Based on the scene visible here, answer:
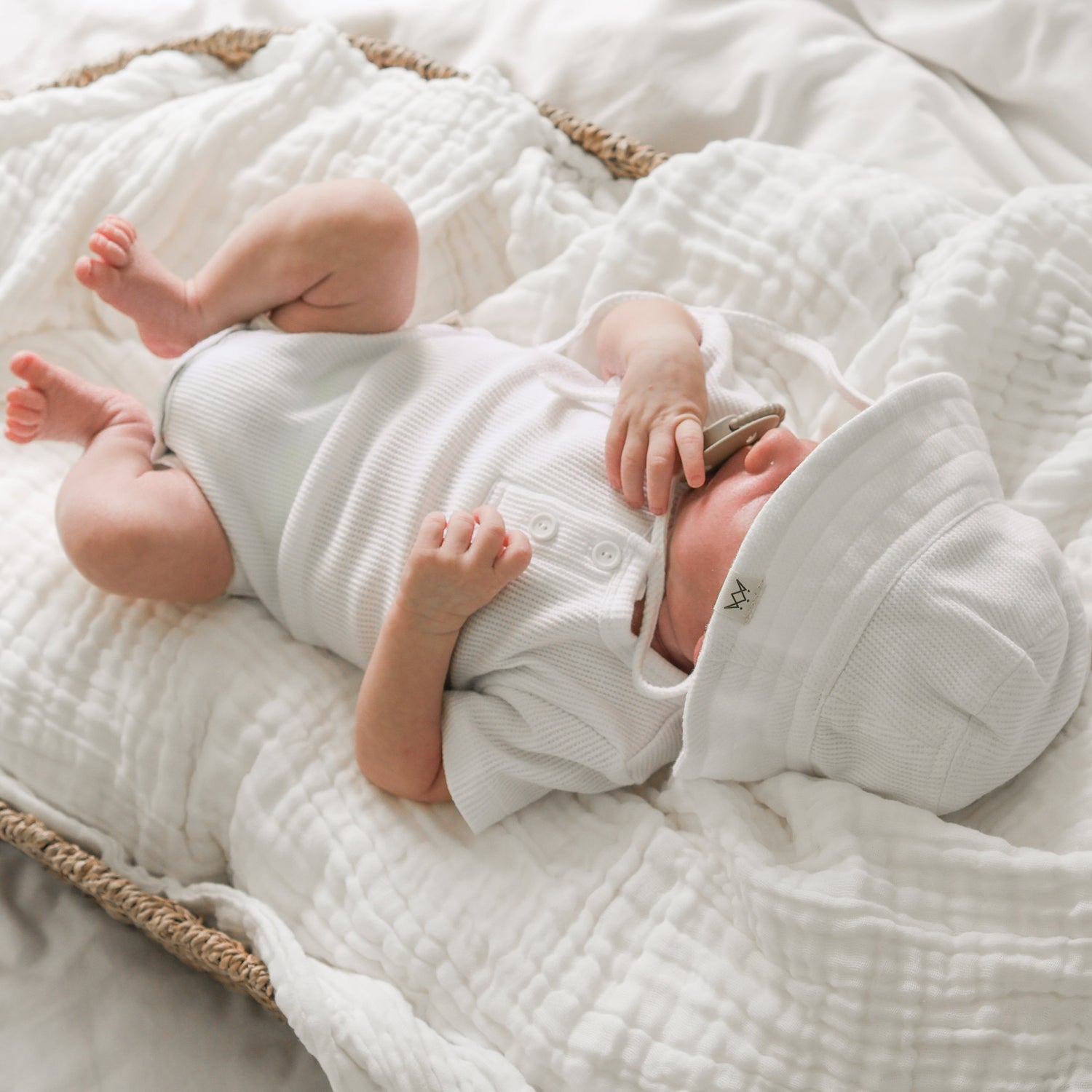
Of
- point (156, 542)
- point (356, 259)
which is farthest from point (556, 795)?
point (356, 259)

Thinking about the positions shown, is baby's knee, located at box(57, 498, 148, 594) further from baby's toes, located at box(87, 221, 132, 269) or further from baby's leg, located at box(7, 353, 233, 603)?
baby's toes, located at box(87, 221, 132, 269)

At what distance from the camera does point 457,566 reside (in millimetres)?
903

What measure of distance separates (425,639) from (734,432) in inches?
12.8

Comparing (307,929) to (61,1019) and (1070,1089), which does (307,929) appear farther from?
(1070,1089)

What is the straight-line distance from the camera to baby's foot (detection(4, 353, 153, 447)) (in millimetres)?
1081

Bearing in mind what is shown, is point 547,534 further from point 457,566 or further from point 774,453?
point 774,453

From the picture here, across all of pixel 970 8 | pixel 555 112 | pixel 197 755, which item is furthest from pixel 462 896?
pixel 970 8

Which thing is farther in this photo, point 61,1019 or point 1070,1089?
point 61,1019

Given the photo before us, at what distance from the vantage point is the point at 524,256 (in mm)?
1297

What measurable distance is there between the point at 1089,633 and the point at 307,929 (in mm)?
728

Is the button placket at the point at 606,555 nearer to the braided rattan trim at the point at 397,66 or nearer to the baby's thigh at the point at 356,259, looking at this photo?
the baby's thigh at the point at 356,259

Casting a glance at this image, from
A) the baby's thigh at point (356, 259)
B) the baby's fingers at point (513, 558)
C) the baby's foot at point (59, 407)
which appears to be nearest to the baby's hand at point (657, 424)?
the baby's fingers at point (513, 558)

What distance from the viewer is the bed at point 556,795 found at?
2.68 ft

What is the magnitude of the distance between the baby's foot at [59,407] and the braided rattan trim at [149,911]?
1.24ft
